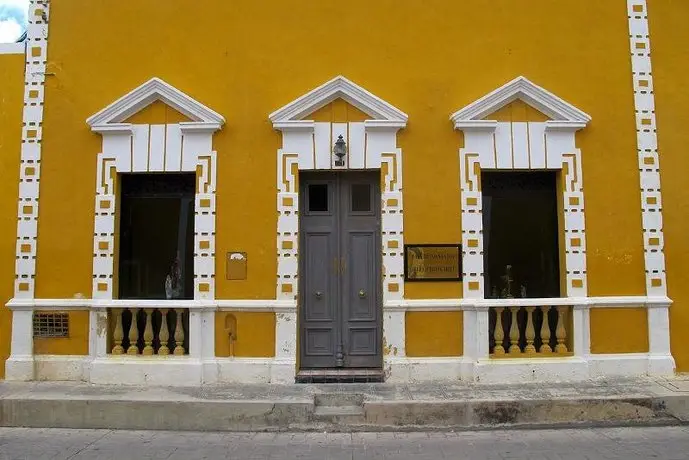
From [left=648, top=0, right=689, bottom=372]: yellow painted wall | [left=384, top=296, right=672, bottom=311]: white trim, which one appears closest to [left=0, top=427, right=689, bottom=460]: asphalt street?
[left=384, top=296, right=672, bottom=311]: white trim

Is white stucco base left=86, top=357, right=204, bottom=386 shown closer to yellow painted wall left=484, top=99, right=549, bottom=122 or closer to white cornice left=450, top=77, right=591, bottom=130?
white cornice left=450, top=77, right=591, bottom=130

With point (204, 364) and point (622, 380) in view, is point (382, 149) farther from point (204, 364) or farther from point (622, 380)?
point (622, 380)

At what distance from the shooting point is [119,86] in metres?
7.74

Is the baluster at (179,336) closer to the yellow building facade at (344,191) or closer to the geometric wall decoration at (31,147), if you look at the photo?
the yellow building facade at (344,191)

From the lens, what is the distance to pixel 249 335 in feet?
24.3

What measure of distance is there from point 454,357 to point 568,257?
6.29 ft

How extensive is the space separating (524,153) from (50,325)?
21.1 feet

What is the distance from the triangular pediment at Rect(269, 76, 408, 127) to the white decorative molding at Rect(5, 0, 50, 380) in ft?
10.3

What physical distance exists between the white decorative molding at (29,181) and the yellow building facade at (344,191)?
29mm

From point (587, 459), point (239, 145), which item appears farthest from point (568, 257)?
point (239, 145)

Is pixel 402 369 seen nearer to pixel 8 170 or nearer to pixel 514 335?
pixel 514 335

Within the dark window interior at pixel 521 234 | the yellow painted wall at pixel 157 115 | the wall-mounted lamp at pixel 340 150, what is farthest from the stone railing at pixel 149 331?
the dark window interior at pixel 521 234

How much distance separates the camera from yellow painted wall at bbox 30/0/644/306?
749cm

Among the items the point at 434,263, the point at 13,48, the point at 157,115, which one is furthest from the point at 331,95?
the point at 13,48
